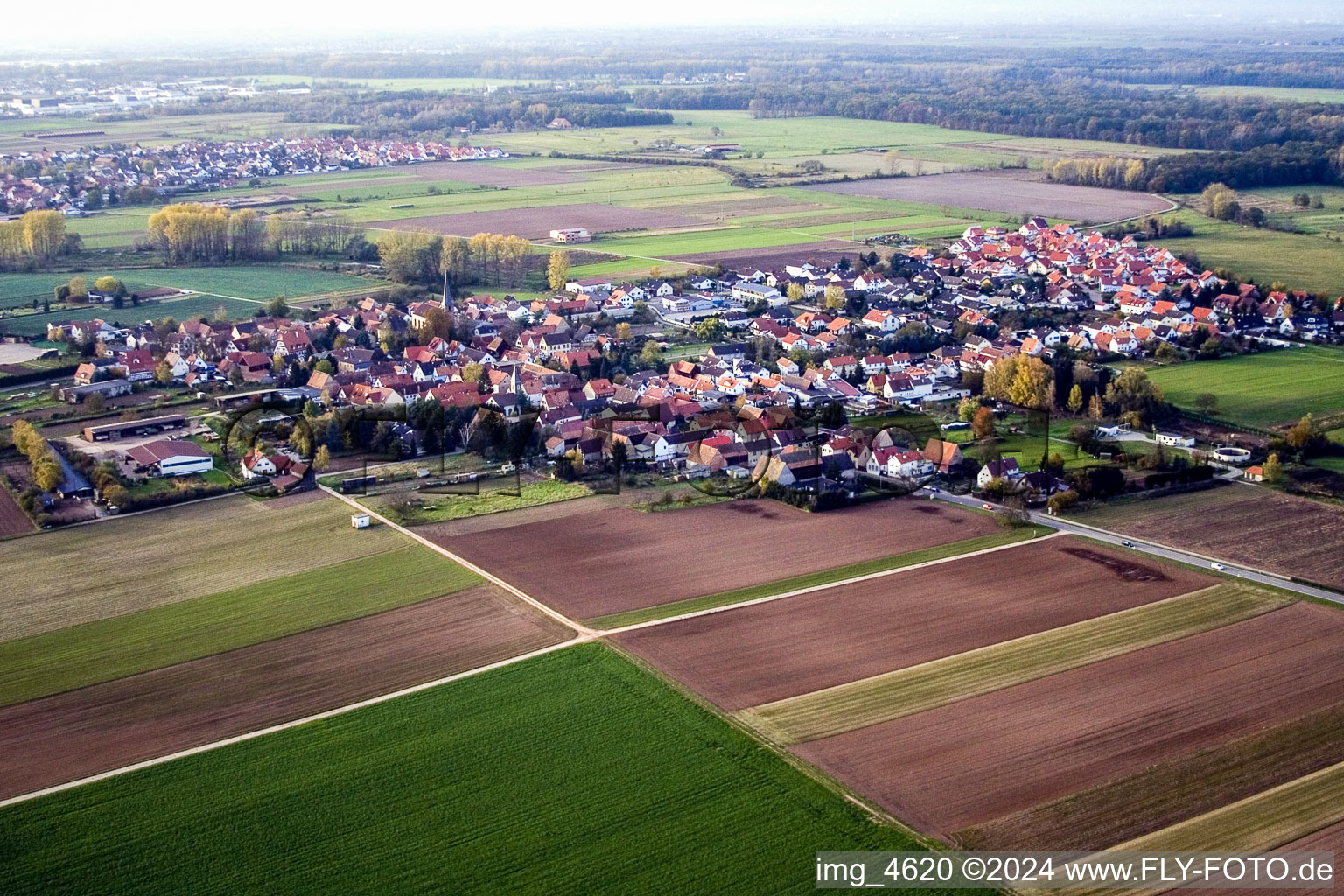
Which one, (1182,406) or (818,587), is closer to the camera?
(818,587)

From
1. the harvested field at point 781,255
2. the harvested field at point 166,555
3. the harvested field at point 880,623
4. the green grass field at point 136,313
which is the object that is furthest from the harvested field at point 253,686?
the harvested field at point 781,255

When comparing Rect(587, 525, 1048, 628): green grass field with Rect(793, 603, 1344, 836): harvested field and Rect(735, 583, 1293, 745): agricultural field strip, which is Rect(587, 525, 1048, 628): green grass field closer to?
Rect(735, 583, 1293, 745): agricultural field strip

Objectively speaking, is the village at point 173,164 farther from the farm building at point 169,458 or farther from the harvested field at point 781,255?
the farm building at point 169,458

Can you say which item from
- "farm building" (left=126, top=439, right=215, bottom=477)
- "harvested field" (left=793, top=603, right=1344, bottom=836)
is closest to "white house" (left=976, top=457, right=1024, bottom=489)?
"harvested field" (left=793, top=603, right=1344, bottom=836)

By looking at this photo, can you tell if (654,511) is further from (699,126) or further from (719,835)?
(699,126)

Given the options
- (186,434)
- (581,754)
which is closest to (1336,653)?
(581,754)

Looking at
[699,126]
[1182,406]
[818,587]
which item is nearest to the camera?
[818,587]
